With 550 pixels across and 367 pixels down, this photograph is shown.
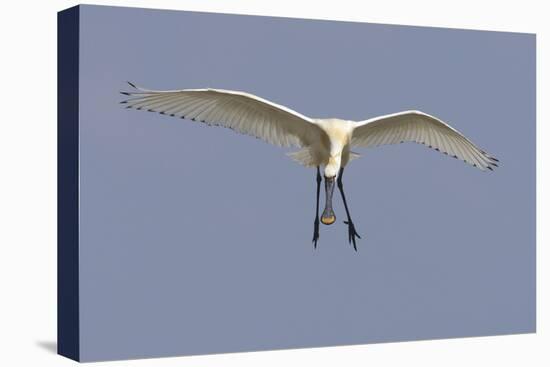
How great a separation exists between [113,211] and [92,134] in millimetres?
578

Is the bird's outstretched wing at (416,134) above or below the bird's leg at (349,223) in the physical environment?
above

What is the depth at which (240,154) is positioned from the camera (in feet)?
35.8

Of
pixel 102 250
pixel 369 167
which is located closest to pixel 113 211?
pixel 102 250

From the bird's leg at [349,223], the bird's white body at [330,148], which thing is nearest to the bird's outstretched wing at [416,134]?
the bird's white body at [330,148]

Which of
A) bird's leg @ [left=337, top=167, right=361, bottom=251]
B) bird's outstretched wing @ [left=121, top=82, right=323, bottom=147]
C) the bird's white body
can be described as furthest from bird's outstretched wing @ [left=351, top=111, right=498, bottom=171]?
bird's outstretched wing @ [left=121, top=82, right=323, bottom=147]

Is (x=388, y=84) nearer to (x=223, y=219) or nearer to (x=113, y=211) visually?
(x=223, y=219)

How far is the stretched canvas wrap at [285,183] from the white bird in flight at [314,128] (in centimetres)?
2

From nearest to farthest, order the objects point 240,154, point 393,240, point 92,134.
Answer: point 92,134 < point 240,154 < point 393,240

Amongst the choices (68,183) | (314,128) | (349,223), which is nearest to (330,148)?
(314,128)

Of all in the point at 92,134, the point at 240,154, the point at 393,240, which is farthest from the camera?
the point at 393,240

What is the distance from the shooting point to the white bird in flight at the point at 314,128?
34.4 feet

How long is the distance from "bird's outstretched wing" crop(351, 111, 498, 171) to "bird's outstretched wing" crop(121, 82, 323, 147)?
0.45 metres

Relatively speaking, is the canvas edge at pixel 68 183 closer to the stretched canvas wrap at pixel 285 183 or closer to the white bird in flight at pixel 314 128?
the stretched canvas wrap at pixel 285 183

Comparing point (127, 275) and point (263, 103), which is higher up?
point (263, 103)
